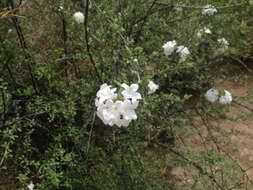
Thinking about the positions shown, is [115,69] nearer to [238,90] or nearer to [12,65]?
[12,65]

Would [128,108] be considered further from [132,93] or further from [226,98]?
[226,98]

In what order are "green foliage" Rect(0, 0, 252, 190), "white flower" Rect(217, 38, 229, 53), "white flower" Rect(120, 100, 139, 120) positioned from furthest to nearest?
1. "white flower" Rect(217, 38, 229, 53)
2. "green foliage" Rect(0, 0, 252, 190)
3. "white flower" Rect(120, 100, 139, 120)

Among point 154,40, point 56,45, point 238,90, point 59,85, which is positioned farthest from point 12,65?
point 238,90

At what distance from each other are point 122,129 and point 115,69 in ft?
2.74

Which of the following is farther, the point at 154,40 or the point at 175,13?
the point at 175,13

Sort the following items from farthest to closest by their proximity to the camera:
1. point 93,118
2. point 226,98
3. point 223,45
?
point 223,45, point 226,98, point 93,118

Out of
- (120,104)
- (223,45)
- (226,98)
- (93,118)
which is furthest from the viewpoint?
(223,45)

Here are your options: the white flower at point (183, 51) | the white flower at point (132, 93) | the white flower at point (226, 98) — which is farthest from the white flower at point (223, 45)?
the white flower at point (132, 93)

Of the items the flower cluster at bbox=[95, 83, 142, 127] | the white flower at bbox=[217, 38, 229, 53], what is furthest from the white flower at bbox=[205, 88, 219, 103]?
the flower cluster at bbox=[95, 83, 142, 127]

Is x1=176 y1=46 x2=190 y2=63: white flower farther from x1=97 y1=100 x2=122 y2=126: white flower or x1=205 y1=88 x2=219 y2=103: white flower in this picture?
x1=97 y1=100 x2=122 y2=126: white flower

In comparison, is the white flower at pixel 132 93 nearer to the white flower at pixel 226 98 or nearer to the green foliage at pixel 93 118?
the green foliage at pixel 93 118

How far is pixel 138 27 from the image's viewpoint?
7.85 feet

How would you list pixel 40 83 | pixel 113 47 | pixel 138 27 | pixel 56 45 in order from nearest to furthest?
pixel 113 47
pixel 138 27
pixel 40 83
pixel 56 45

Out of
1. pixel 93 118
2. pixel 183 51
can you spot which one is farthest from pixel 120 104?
pixel 183 51
